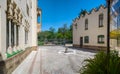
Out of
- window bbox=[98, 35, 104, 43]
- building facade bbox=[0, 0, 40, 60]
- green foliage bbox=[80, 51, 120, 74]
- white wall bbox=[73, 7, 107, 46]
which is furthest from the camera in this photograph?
window bbox=[98, 35, 104, 43]

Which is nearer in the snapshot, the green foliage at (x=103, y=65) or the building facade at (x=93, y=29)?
the green foliage at (x=103, y=65)

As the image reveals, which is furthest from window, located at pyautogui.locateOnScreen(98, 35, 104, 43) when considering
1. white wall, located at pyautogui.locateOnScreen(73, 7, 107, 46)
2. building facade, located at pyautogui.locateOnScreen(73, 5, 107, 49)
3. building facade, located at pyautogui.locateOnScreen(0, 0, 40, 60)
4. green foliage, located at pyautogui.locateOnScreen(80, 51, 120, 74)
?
green foliage, located at pyautogui.locateOnScreen(80, 51, 120, 74)

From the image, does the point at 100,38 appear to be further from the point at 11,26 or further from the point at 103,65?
the point at 103,65

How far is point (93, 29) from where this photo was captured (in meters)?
29.4

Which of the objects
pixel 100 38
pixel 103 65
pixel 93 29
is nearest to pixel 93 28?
pixel 93 29

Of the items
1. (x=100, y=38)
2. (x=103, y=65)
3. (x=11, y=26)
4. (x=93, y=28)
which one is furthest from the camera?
(x=93, y=28)

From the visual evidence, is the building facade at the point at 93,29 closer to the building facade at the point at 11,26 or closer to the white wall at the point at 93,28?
the white wall at the point at 93,28

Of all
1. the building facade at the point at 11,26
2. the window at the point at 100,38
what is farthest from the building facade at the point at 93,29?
the building facade at the point at 11,26

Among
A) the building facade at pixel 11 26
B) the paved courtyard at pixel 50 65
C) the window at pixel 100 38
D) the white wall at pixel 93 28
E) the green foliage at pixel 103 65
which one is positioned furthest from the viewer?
the window at pixel 100 38

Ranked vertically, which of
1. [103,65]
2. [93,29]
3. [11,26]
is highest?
[93,29]

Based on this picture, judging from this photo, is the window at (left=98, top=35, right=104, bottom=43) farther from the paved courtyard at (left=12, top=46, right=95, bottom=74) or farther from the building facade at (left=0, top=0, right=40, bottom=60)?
the building facade at (left=0, top=0, right=40, bottom=60)

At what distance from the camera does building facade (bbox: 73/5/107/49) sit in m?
26.0

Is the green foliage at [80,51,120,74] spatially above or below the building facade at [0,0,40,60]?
below

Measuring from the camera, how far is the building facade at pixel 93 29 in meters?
26.0
